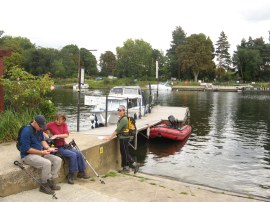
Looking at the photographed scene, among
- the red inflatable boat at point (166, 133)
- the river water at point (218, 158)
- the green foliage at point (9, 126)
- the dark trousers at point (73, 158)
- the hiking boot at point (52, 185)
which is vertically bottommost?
the river water at point (218, 158)

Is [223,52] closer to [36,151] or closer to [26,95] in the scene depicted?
[26,95]

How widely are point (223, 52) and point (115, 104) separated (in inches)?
3895

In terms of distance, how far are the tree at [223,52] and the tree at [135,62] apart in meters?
23.1

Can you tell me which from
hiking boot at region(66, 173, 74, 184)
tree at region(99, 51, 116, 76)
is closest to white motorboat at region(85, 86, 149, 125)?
hiking boot at region(66, 173, 74, 184)

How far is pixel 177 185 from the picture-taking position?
10344mm

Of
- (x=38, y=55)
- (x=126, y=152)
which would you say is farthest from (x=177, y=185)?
(x=38, y=55)

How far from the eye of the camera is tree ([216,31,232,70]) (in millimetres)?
114188

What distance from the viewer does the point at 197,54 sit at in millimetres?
100938

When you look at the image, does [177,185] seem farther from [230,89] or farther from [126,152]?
[230,89]

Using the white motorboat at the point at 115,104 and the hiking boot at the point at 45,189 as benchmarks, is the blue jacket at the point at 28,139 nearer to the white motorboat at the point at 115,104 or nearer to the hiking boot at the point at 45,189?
the hiking boot at the point at 45,189

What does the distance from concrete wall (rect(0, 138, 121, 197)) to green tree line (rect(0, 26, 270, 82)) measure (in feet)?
298

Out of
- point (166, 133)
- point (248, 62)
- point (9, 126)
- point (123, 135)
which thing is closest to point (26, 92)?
point (9, 126)

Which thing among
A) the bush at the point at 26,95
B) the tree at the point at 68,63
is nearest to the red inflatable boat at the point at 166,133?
the bush at the point at 26,95

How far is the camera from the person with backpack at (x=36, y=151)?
7664 mm
